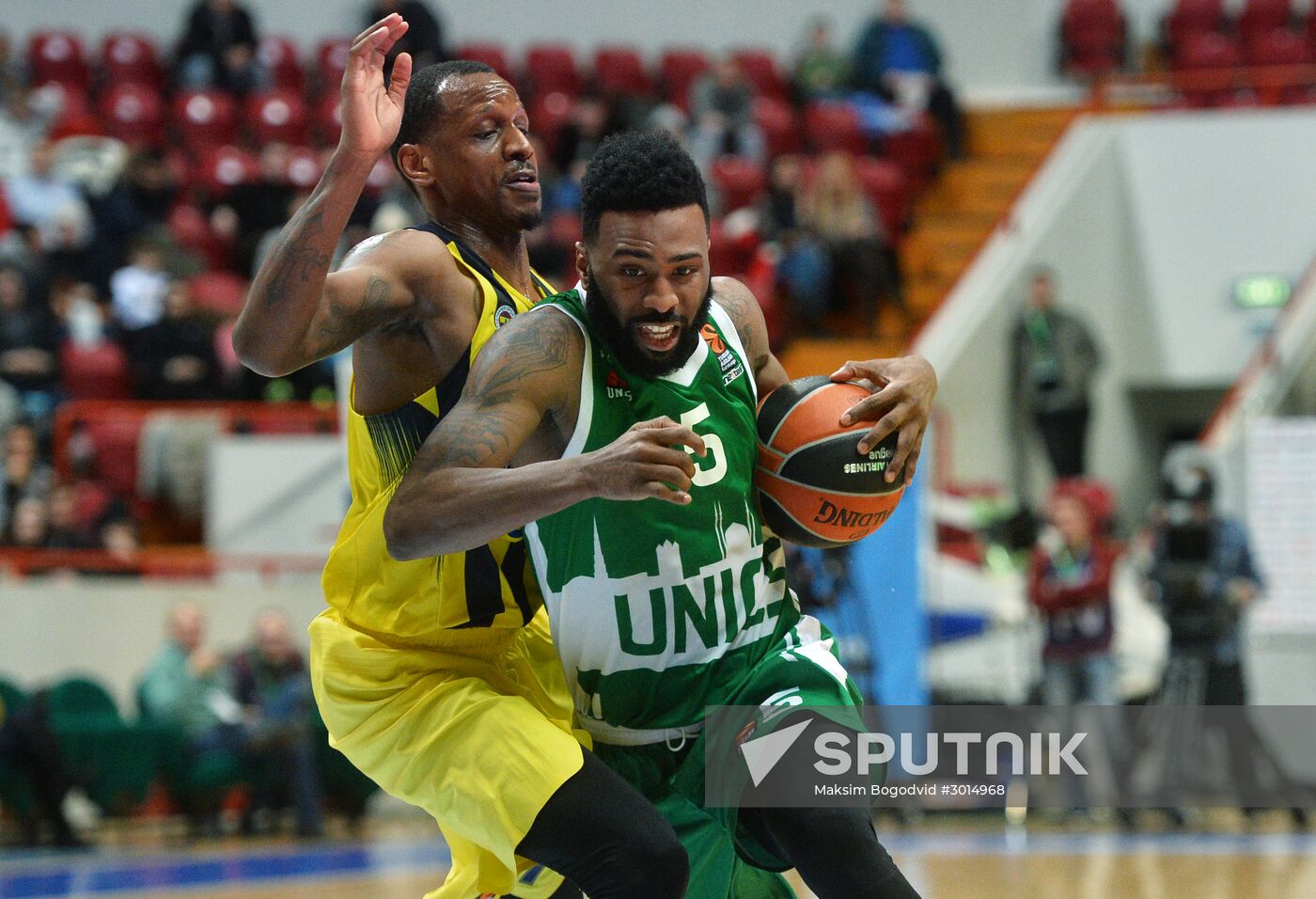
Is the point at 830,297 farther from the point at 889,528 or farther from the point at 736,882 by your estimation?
the point at 736,882

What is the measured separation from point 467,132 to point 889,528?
6097 millimetres

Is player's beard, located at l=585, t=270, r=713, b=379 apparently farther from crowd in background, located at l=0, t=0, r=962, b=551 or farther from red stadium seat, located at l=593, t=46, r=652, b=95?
red stadium seat, located at l=593, t=46, r=652, b=95

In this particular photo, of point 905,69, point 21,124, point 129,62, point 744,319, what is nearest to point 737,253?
point 905,69

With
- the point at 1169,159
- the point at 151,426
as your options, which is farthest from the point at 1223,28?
the point at 151,426

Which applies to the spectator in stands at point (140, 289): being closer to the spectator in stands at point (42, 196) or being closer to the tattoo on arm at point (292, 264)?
the spectator in stands at point (42, 196)

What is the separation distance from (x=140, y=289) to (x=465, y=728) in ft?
36.2

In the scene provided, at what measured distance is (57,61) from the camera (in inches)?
700

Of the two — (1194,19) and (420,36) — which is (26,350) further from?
(1194,19)

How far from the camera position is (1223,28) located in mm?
18375

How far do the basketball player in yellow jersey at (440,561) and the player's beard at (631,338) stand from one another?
0.35 meters

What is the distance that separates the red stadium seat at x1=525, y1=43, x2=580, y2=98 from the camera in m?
18.2

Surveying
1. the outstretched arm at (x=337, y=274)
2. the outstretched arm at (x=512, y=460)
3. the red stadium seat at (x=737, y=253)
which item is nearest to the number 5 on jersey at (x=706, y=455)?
the outstretched arm at (x=512, y=460)

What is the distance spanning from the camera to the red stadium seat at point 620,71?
1822 centimetres

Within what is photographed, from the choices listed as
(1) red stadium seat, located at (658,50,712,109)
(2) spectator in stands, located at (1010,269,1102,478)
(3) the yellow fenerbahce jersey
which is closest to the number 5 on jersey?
(3) the yellow fenerbahce jersey
